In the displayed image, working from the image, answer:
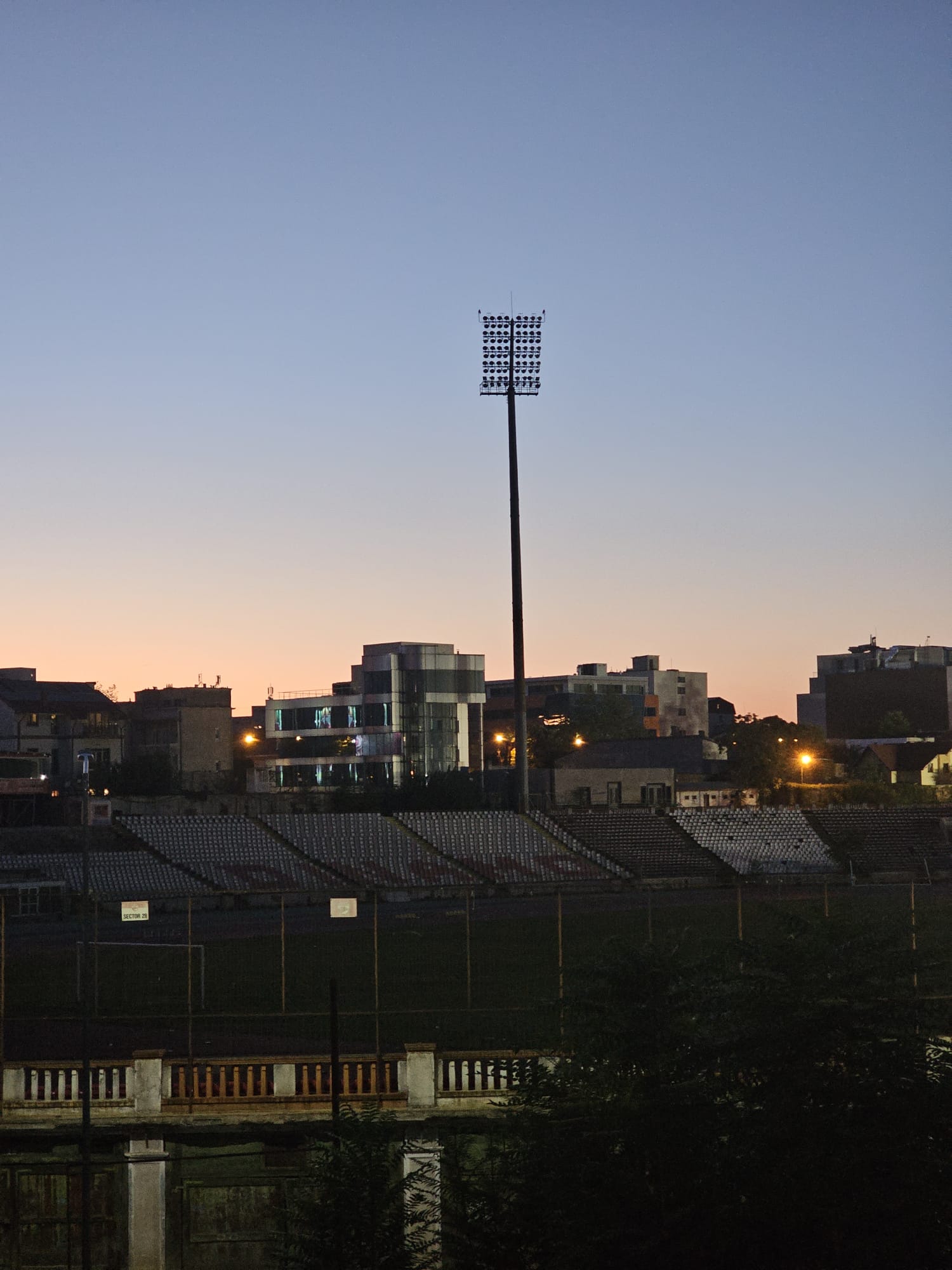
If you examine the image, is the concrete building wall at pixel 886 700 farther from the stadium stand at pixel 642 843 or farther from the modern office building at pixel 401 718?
the stadium stand at pixel 642 843

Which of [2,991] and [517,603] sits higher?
[517,603]

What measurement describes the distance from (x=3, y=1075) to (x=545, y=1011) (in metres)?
15.8

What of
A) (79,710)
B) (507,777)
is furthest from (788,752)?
(79,710)

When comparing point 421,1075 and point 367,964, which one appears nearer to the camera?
point 421,1075

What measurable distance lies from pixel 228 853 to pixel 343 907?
1943 inches

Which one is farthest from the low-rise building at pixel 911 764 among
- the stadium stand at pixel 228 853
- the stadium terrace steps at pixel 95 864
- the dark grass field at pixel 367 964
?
the stadium terrace steps at pixel 95 864

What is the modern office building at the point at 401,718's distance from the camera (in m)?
154

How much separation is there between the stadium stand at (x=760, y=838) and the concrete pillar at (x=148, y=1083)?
67264mm


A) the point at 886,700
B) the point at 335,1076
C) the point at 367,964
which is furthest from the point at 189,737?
the point at 335,1076

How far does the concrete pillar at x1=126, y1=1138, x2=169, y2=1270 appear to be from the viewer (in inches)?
869

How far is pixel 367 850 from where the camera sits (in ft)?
274

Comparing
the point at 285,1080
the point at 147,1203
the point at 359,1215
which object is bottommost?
the point at 147,1203

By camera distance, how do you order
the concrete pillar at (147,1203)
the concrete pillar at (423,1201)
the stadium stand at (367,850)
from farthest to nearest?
the stadium stand at (367,850), the concrete pillar at (147,1203), the concrete pillar at (423,1201)

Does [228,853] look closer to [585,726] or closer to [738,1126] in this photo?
[738,1126]
